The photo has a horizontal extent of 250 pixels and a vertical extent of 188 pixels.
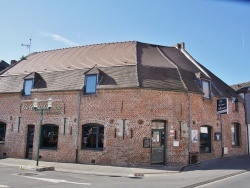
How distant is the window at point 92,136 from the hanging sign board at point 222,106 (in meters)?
Result: 8.57

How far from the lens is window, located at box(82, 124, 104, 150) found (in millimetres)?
16891

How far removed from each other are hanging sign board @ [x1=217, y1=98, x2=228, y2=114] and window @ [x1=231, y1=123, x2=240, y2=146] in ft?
12.4

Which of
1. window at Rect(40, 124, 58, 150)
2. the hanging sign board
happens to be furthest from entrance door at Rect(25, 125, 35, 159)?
the hanging sign board

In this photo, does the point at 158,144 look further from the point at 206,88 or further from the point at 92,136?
the point at 206,88

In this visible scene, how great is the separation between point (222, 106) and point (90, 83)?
957 cm

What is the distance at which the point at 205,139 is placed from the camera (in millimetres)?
18750

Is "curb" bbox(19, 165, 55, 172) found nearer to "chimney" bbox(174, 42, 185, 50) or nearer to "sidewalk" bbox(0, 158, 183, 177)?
"sidewalk" bbox(0, 158, 183, 177)

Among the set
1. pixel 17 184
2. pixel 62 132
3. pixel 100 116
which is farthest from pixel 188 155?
pixel 17 184

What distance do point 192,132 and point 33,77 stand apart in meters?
12.3

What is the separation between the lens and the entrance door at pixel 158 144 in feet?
53.8

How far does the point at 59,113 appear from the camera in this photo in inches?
710

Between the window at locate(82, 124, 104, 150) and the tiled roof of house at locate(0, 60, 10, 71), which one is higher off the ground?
the tiled roof of house at locate(0, 60, 10, 71)

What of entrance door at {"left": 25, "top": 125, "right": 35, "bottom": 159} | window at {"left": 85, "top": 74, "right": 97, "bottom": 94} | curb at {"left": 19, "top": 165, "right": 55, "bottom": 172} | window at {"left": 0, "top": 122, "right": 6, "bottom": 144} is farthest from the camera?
window at {"left": 0, "top": 122, "right": 6, "bottom": 144}

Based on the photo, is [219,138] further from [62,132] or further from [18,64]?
[18,64]
